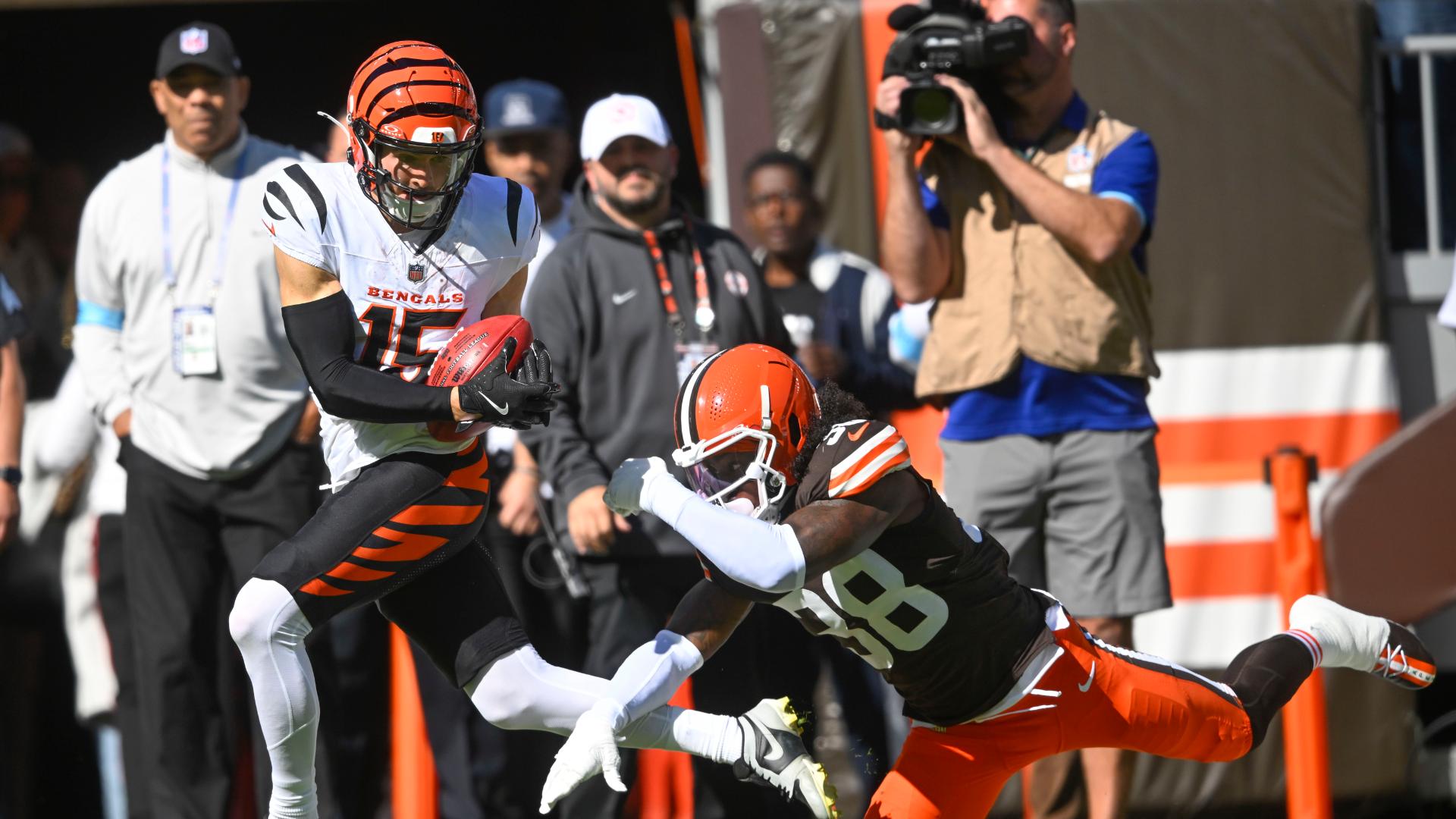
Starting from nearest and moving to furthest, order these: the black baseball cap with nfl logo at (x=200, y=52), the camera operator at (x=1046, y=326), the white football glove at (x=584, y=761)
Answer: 1. the white football glove at (x=584, y=761)
2. the camera operator at (x=1046, y=326)
3. the black baseball cap with nfl logo at (x=200, y=52)

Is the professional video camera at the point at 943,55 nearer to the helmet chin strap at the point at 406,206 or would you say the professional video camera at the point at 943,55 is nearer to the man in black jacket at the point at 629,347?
the man in black jacket at the point at 629,347

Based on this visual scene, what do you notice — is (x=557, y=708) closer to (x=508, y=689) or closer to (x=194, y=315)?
(x=508, y=689)

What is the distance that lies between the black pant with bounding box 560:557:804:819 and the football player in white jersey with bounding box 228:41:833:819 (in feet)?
2.96

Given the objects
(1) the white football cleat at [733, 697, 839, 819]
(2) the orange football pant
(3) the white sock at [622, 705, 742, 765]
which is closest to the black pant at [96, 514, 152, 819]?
(3) the white sock at [622, 705, 742, 765]

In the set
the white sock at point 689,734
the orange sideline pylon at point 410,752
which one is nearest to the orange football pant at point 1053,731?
the white sock at point 689,734

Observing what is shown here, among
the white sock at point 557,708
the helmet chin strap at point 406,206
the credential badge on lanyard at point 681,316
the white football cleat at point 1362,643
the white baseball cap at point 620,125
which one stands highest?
the white baseball cap at point 620,125

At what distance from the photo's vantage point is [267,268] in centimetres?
457

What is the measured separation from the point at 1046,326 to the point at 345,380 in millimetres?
1827

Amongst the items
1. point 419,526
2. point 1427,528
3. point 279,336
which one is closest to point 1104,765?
point 1427,528

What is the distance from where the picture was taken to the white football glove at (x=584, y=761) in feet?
9.75

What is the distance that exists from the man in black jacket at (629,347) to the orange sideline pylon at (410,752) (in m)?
0.57

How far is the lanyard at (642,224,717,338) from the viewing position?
4.54 metres

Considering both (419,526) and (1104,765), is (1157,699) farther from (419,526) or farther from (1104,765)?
(419,526)

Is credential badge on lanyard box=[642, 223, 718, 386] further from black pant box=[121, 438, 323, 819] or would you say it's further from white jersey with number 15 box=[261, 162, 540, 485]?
black pant box=[121, 438, 323, 819]
